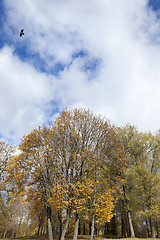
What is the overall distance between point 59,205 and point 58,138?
5947 millimetres

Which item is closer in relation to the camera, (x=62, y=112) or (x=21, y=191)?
(x=21, y=191)

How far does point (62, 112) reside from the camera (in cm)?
1803

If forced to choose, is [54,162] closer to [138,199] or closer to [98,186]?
[98,186]

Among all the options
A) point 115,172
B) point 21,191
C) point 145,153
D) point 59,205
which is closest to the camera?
point 59,205

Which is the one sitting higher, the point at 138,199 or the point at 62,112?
the point at 62,112

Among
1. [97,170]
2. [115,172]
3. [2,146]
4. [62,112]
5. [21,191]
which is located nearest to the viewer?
[21,191]

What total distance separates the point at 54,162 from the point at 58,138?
2.35m

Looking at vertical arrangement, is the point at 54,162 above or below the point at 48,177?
above

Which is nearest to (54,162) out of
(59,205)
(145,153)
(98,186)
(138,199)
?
(59,205)

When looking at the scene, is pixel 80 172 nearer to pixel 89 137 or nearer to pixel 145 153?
pixel 89 137

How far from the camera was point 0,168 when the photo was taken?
26188mm

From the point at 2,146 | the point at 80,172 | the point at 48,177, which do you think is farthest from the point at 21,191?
the point at 2,146

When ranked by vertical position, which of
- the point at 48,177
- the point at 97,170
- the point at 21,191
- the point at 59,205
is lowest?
the point at 59,205

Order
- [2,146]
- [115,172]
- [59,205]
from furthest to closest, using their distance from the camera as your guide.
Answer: [2,146]
[115,172]
[59,205]
